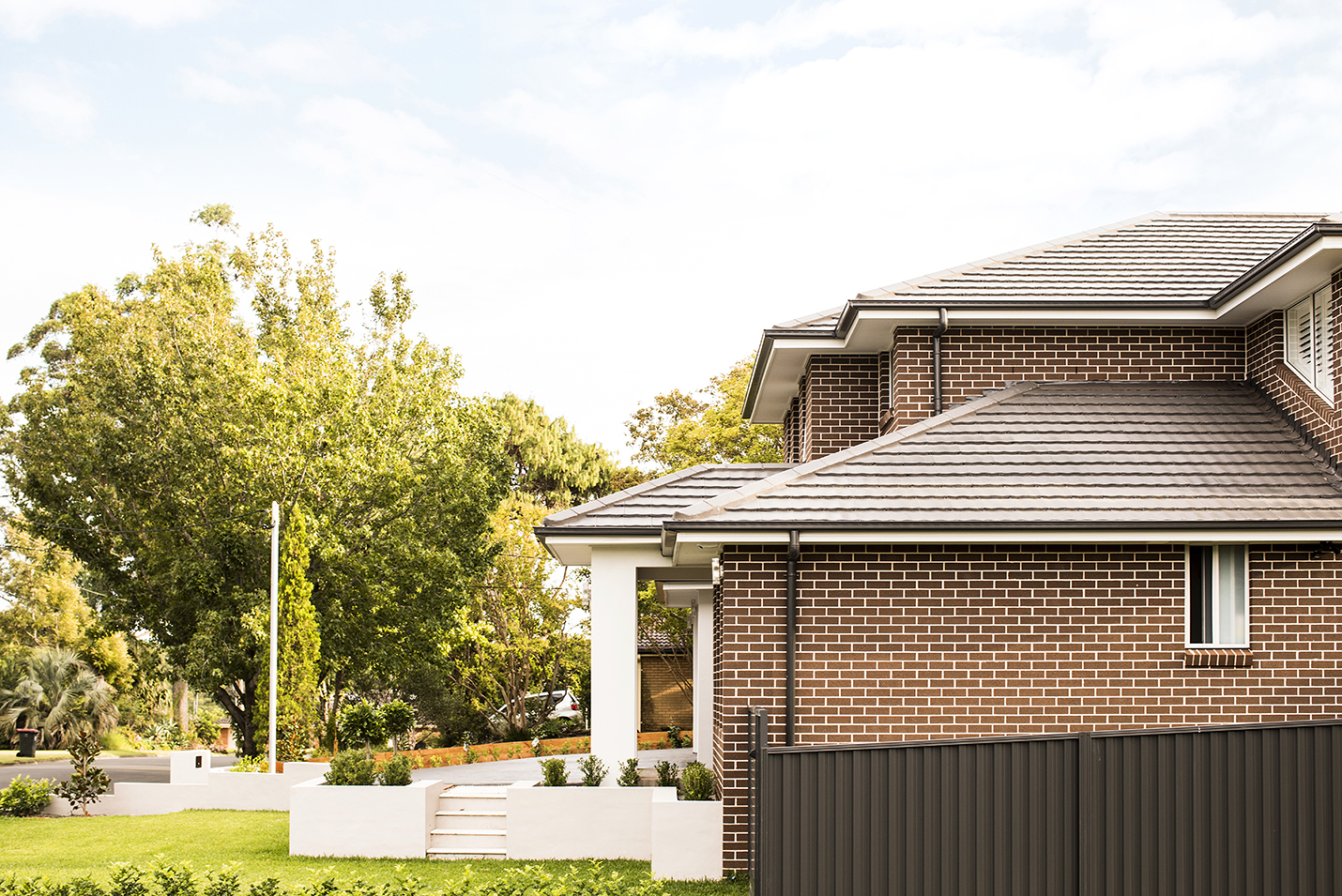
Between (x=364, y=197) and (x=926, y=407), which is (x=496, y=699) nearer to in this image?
(x=364, y=197)

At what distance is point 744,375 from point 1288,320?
19505mm

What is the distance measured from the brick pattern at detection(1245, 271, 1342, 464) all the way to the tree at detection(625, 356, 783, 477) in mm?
16082

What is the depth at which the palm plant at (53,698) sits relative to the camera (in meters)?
33.9

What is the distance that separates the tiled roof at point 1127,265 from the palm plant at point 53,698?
32332mm

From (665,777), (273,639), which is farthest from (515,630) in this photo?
(665,777)

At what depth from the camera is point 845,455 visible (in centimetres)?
1112

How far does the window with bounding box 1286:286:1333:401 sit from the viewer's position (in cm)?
1090

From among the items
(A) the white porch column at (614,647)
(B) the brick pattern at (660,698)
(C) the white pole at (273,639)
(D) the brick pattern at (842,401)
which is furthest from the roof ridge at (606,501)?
(B) the brick pattern at (660,698)

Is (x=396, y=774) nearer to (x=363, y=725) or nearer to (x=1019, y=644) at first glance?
(x=1019, y=644)

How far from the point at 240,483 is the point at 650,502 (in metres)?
13.2

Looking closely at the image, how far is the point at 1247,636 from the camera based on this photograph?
1010 cm

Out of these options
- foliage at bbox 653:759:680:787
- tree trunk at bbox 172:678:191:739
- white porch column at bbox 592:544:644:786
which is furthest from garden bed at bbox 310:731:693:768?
tree trunk at bbox 172:678:191:739

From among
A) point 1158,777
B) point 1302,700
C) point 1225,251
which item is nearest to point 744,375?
point 1225,251

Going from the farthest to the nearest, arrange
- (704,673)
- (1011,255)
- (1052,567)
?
(704,673) < (1011,255) < (1052,567)
